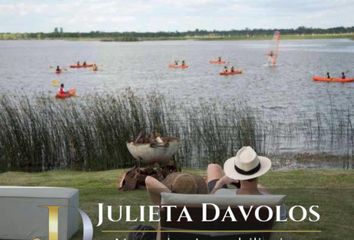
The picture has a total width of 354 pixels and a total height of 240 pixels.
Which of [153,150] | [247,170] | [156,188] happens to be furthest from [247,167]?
[153,150]

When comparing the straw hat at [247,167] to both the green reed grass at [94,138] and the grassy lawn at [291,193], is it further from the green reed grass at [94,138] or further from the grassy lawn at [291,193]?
the green reed grass at [94,138]

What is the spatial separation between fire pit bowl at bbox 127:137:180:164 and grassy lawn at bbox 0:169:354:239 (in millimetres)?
344

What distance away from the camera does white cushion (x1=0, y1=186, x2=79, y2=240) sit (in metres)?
4.41

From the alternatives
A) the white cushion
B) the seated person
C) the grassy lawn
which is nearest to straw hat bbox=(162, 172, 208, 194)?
the seated person

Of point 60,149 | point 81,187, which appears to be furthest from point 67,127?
point 81,187

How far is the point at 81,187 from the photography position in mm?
7168

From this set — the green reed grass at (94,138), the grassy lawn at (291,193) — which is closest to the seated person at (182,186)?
the grassy lawn at (291,193)

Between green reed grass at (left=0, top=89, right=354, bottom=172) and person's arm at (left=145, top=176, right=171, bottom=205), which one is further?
green reed grass at (left=0, top=89, right=354, bottom=172)

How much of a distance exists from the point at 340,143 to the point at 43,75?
1250 inches

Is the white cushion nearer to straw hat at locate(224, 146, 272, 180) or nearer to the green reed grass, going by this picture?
straw hat at locate(224, 146, 272, 180)

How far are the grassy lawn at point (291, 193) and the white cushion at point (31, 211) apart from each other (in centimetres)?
35

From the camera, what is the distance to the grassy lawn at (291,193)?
523cm

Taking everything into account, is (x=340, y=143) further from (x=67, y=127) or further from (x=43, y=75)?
(x=43, y=75)

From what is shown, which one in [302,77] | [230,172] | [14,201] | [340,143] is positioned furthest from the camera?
[302,77]
